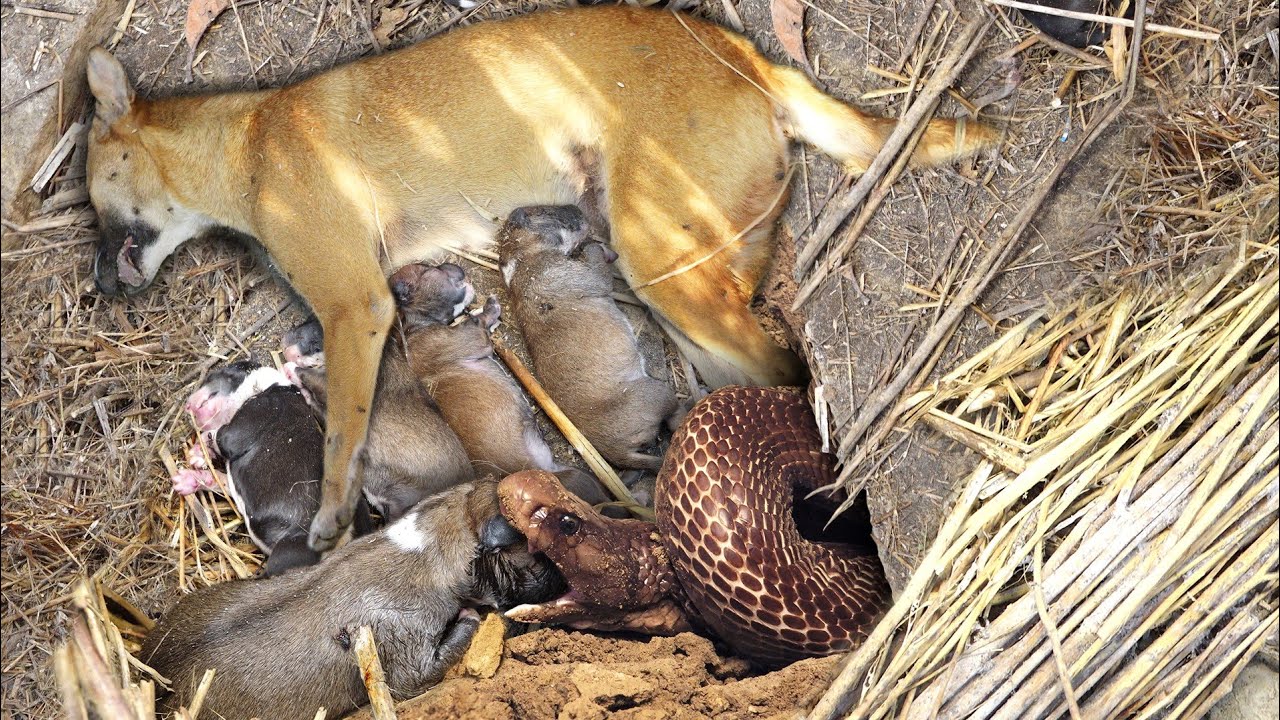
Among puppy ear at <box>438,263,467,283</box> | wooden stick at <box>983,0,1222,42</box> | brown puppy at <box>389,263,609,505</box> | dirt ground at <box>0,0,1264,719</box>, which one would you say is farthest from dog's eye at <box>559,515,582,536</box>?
wooden stick at <box>983,0,1222,42</box>

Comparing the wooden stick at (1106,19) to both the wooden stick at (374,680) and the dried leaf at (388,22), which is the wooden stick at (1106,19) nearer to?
the dried leaf at (388,22)

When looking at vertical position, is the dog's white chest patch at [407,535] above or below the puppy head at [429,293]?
below

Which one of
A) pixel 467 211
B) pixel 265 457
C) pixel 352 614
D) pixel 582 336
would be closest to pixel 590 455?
pixel 582 336

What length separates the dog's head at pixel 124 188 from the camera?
4.35m

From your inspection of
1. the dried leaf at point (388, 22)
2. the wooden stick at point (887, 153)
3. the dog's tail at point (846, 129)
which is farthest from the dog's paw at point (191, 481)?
the dog's tail at point (846, 129)

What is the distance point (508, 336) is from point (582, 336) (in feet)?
2.54

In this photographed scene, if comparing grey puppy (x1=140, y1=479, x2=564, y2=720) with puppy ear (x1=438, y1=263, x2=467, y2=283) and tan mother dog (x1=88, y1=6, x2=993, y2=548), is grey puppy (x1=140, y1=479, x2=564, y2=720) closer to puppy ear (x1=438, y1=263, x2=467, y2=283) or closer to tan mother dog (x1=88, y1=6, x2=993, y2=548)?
tan mother dog (x1=88, y1=6, x2=993, y2=548)

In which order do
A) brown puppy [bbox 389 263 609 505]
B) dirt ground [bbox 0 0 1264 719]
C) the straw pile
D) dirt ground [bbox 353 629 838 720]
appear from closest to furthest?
the straw pile < dirt ground [bbox 353 629 838 720] < dirt ground [bbox 0 0 1264 719] < brown puppy [bbox 389 263 609 505]

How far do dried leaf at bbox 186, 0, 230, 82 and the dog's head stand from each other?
39 centimetres

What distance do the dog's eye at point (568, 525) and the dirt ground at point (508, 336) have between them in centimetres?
45

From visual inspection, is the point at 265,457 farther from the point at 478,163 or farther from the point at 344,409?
the point at 478,163

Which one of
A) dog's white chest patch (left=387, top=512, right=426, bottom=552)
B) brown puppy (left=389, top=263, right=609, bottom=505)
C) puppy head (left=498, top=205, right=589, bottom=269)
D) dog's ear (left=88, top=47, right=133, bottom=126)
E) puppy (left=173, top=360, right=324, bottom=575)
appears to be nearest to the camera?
dog's white chest patch (left=387, top=512, right=426, bottom=552)

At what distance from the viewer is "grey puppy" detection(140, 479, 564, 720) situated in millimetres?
3674

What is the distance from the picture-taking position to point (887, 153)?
385 cm
